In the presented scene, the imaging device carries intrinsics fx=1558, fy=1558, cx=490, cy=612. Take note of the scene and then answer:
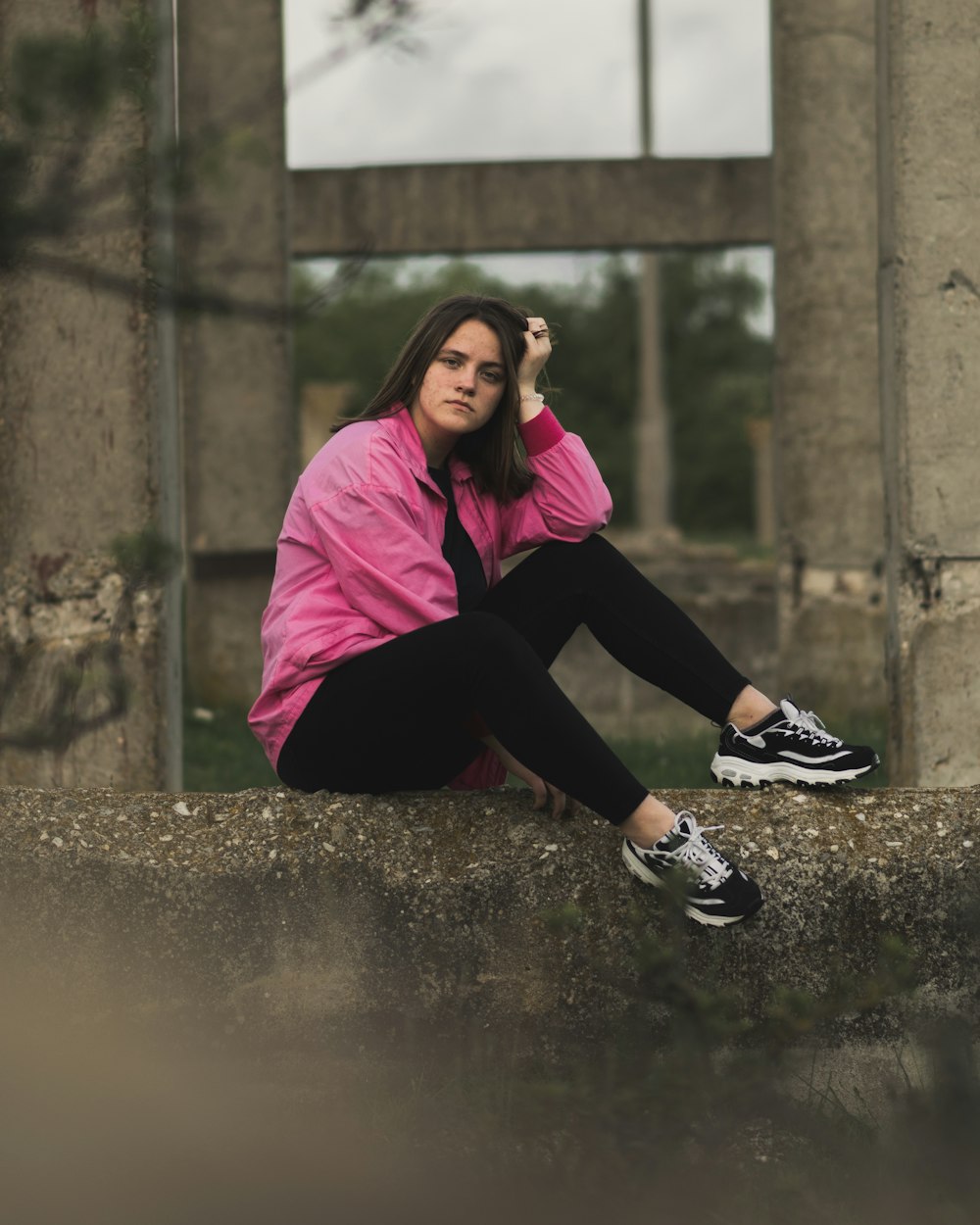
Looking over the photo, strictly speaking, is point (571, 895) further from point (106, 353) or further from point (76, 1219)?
point (106, 353)

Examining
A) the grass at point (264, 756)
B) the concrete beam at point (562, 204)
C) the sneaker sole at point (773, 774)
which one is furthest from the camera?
the concrete beam at point (562, 204)

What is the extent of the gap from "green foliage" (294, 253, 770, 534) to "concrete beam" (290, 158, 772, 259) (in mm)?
25432

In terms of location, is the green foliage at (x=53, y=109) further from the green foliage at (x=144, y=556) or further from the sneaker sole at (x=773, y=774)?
the sneaker sole at (x=773, y=774)

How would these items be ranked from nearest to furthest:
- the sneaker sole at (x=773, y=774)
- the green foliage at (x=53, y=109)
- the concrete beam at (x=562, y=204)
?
the green foliage at (x=53, y=109)
the sneaker sole at (x=773, y=774)
the concrete beam at (x=562, y=204)

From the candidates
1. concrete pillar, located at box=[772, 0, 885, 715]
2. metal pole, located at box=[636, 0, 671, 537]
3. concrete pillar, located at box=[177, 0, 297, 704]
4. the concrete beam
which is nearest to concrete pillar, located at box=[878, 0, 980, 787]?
concrete pillar, located at box=[772, 0, 885, 715]

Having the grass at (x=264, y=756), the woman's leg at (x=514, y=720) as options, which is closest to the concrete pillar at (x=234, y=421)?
the grass at (x=264, y=756)

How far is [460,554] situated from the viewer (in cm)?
342

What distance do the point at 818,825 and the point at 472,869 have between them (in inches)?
28.4

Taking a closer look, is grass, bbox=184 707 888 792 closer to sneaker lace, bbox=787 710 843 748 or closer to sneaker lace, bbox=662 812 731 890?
sneaker lace, bbox=787 710 843 748

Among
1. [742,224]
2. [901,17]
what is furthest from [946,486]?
[742,224]

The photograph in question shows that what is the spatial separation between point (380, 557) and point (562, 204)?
6.61 meters

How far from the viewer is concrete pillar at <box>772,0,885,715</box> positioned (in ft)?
27.6

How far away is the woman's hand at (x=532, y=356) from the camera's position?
135 inches

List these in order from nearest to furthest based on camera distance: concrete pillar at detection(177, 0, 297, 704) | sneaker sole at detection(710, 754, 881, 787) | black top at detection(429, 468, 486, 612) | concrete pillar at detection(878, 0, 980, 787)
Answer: sneaker sole at detection(710, 754, 881, 787) → black top at detection(429, 468, 486, 612) → concrete pillar at detection(878, 0, 980, 787) → concrete pillar at detection(177, 0, 297, 704)
